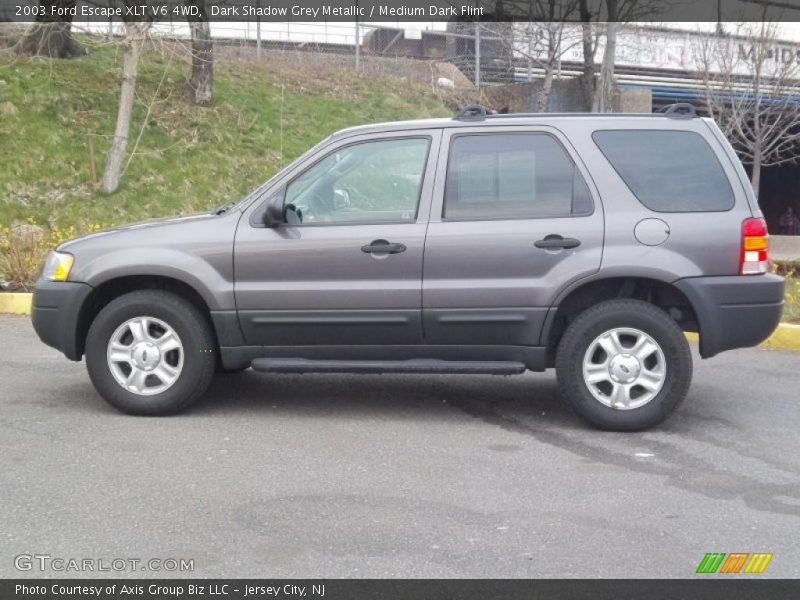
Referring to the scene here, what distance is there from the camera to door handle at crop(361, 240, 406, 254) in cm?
576

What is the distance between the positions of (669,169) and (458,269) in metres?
1.44

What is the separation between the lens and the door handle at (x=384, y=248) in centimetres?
576

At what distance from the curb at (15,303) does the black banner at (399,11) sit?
7652mm

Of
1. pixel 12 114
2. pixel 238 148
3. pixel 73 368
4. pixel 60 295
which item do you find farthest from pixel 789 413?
pixel 12 114

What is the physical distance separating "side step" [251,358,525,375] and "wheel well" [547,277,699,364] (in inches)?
14.4

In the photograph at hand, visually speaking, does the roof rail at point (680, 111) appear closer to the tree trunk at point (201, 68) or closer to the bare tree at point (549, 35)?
the tree trunk at point (201, 68)

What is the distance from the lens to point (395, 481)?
4.89m

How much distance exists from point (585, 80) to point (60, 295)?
62.1 feet

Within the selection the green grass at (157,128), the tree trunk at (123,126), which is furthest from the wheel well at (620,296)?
the tree trunk at (123,126)

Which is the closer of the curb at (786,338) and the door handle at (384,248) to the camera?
the door handle at (384,248)

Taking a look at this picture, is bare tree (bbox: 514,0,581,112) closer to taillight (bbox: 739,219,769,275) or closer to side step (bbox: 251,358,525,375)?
taillight (bbox: 739,219,769,275)

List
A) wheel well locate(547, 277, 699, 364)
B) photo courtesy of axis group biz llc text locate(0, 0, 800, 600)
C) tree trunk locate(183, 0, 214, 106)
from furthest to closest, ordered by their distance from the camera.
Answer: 1. tree trunk locate(183, 0, 214, 106)
2. wheel well locate(547, 277, 699, 364)
3. photo courtesy of axis group biz llc text locate(0, 0, 800, 600)
